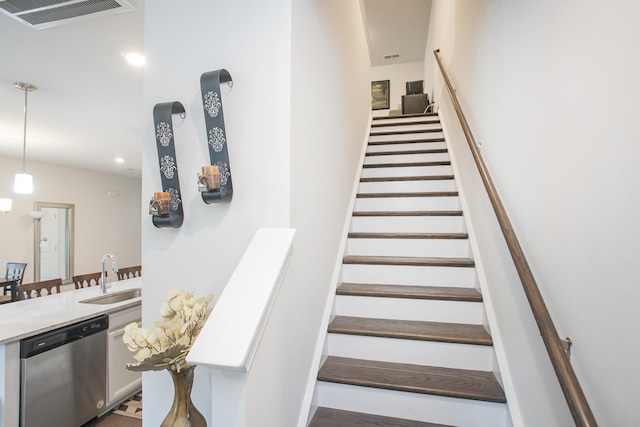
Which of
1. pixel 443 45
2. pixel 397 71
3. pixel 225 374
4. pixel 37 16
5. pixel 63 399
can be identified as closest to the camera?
pixel 225 374

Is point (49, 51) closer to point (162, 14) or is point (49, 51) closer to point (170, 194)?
point (162, 14)

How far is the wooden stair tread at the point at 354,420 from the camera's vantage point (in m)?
1.44

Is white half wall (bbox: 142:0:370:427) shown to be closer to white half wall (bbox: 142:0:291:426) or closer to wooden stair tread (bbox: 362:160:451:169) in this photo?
white half wall (bbox: 142:0:291:426)

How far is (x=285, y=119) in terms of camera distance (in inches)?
49.1

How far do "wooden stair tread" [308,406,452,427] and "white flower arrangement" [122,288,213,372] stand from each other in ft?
2.76

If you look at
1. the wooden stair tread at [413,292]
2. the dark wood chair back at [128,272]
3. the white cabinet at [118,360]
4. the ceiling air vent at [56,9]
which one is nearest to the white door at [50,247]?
the dark wood chair back at [128,272]

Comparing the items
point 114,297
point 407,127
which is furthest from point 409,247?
point 114,297

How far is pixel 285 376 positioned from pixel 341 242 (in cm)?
116

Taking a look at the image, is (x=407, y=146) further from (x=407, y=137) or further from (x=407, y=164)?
(x=407, y=164)

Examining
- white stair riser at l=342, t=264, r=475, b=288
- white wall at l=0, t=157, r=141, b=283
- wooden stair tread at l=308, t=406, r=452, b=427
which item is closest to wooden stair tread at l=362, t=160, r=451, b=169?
white stair riser at l=342, t=264, r=475, b=288

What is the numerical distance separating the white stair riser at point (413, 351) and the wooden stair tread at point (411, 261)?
0.54 m

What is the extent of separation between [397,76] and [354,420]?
691 centimetres

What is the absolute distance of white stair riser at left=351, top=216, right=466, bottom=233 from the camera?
239cm

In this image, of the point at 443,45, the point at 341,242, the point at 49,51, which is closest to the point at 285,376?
the point at 341,242
